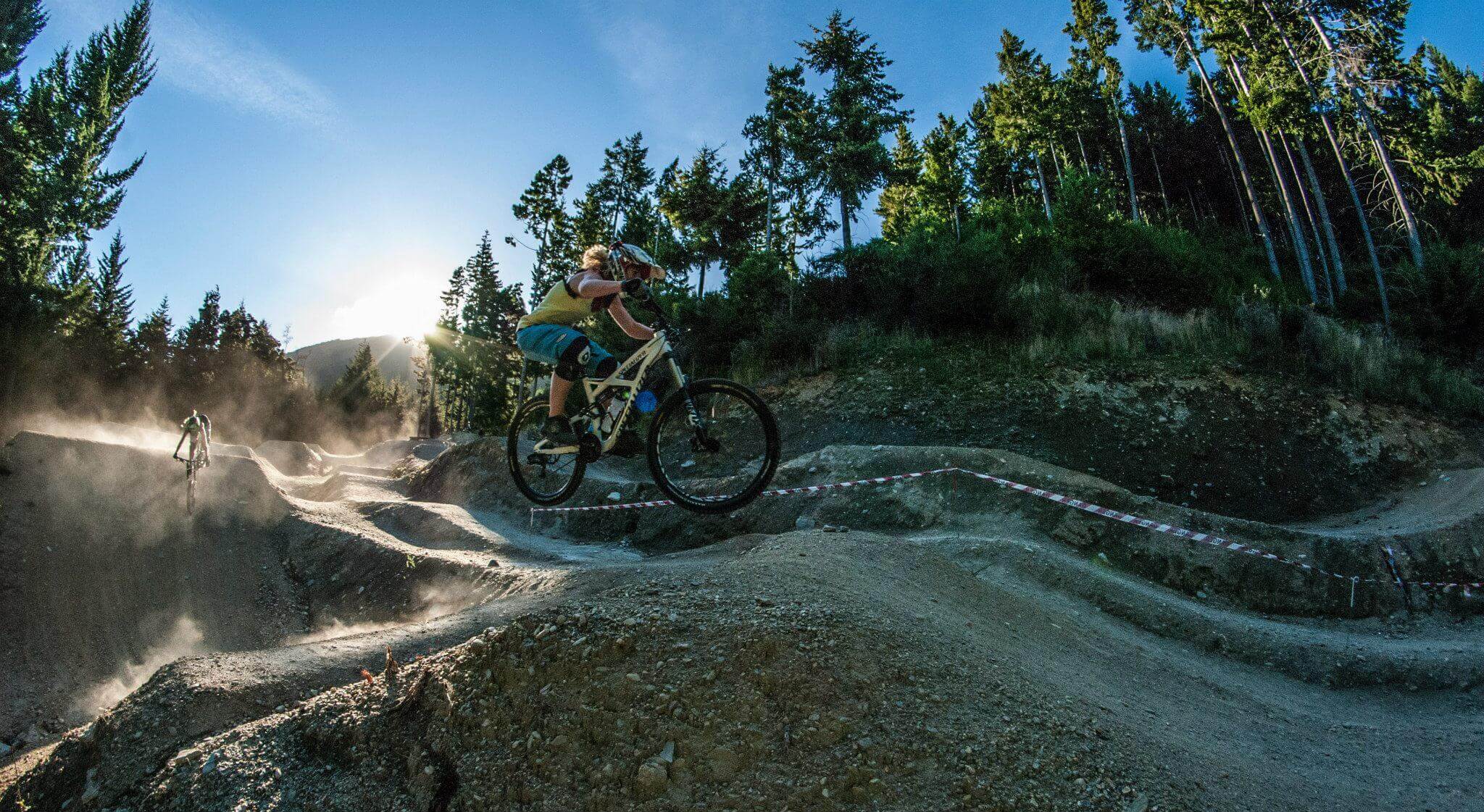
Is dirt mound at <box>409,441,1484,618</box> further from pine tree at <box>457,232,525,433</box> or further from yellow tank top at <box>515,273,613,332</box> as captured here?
pine tree at <box>457,232,525,433</box>

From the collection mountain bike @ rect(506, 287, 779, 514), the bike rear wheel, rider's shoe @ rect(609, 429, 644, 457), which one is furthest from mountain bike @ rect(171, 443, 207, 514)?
rider's shoe @ rect(609, 429, 644, 457)

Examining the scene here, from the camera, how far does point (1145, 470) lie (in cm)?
1326

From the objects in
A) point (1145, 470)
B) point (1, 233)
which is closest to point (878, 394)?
point (1145, 470)

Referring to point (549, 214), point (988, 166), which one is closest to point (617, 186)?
point (549, 214)

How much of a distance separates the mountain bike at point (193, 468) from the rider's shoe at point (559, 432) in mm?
12999

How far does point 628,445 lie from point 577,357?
914mm

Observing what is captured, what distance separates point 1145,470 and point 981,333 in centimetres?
646

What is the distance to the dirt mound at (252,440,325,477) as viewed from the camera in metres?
29.5

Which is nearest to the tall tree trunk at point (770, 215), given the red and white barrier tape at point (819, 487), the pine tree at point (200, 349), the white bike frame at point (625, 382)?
the red and white barrier tape at point (819, 487)

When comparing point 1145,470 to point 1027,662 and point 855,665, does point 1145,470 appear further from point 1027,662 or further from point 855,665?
point 855,665

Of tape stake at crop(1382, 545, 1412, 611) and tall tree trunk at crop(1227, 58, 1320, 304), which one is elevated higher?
tall tree trunk at crop(1227, 58, 1320, 304)

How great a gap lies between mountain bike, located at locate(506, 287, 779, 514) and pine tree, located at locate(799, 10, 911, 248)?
22049mm

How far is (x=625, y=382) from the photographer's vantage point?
18.8 ft

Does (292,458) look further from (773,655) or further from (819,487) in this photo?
(773,655)
